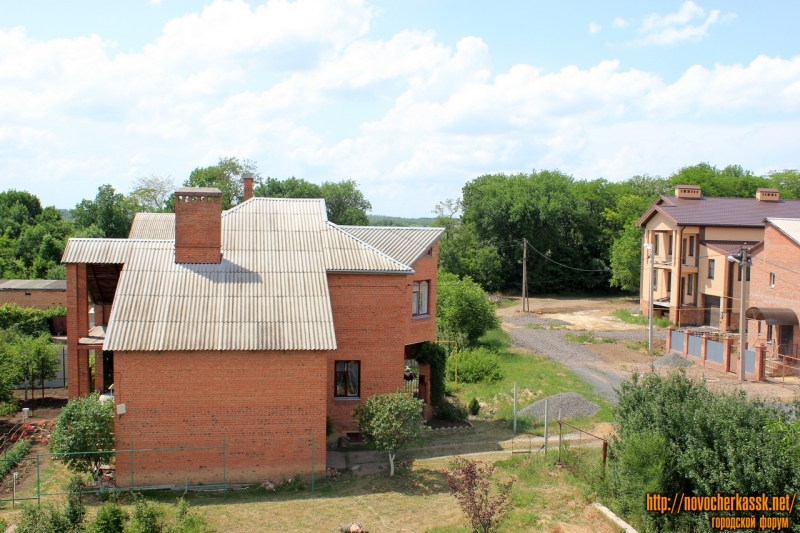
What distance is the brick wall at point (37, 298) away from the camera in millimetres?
42312

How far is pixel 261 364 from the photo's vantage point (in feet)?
59.1

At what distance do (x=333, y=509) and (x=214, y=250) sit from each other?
27.7 feet

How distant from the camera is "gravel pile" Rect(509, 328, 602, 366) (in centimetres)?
3438

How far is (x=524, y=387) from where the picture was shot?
1114 inches

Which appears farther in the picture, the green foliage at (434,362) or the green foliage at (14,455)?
the green foliage at (434,362)

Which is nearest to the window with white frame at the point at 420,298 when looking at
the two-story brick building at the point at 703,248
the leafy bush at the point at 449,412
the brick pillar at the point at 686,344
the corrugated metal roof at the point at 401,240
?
the corrugated metal roof at the point at 401,240

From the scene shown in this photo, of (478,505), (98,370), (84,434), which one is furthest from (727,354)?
(84,434)

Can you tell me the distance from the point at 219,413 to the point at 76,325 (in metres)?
5.87

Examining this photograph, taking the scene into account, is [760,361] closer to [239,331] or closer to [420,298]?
[420,298]

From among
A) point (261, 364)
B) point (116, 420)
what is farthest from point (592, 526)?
point (116, 420)

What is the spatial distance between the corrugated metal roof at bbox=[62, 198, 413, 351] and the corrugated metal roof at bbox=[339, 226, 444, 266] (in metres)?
1.59

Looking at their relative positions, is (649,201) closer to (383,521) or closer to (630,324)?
(630,324)

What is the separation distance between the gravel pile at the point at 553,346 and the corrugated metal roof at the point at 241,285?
16106 mm

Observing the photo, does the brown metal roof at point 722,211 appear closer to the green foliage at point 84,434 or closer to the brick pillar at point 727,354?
the brick pillar at point 727,354
